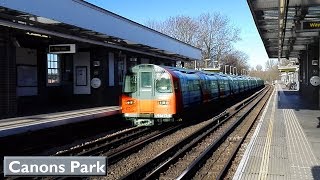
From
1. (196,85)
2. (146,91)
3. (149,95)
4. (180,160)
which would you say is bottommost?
(180,160)

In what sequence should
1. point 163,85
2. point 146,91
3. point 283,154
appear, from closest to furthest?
point 283,154
point 163,85
point 146,91

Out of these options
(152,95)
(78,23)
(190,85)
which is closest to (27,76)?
(78,23)

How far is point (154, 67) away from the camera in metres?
16.1

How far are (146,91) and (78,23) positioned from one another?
12.4 feet

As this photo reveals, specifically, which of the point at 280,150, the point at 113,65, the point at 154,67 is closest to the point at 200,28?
the point at 113,65

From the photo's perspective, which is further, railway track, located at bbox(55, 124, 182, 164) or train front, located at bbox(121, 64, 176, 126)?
train front, located at bbox(121, 64, 176, 126)

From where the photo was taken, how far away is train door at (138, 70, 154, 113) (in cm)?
1588

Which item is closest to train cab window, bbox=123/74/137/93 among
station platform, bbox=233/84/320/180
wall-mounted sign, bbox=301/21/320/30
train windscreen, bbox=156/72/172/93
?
train windscreen, bbox=156/72/172/93

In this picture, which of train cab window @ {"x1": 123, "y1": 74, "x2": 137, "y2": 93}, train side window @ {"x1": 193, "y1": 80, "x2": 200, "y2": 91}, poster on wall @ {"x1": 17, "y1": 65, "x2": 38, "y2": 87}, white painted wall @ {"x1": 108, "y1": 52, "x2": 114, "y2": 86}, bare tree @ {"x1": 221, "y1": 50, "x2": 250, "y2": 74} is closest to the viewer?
train cab window @ {"x1": 123, "y1": 74, "x2": 137, "y2": 93}

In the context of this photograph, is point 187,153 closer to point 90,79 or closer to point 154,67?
point 154,67

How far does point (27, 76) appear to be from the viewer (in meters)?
18.4

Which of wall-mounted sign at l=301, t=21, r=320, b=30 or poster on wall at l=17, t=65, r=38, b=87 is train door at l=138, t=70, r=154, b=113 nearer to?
poster on wall at l=17, t=65, r=38, b=87

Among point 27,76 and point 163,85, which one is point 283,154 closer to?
point 163,85

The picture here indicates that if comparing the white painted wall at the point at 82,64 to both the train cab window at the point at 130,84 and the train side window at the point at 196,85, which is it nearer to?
the train side window at the point at 196,85
